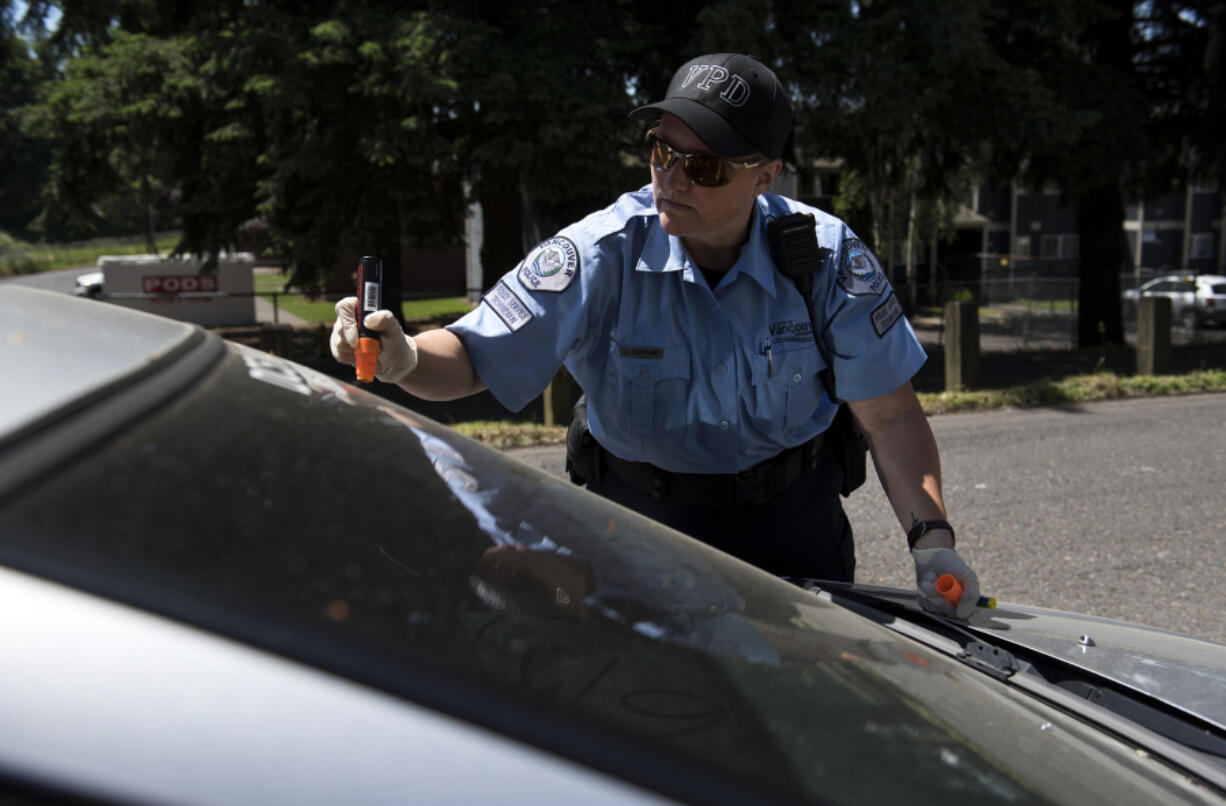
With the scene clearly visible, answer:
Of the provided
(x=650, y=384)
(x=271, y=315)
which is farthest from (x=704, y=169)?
(x=271, y=315)

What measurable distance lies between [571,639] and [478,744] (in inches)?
11.0

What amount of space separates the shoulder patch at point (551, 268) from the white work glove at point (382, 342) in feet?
1.22

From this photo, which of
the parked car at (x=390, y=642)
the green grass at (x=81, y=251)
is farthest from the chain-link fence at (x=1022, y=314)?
the green grass at (x=81, y=251)

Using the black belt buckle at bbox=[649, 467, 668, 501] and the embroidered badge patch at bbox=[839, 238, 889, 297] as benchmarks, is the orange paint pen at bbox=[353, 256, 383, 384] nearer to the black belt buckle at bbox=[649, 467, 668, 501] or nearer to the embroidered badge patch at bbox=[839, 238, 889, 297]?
the black belt buckle at bbox=[649, 467, 668, 501]

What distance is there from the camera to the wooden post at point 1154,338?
432 inches

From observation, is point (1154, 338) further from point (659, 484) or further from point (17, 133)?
point (17, 133)

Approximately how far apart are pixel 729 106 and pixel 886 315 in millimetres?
617

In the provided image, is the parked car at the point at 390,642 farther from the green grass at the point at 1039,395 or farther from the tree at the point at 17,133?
the tree at the point at 17,133

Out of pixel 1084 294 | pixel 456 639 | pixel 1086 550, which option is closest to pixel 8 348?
pixel 456 639

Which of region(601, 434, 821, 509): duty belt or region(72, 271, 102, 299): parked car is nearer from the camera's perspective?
region(601, 434, 821, 509): duty belt

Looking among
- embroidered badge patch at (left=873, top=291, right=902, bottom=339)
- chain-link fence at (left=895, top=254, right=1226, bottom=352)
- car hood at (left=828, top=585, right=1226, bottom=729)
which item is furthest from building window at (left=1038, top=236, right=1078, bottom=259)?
car hood at (left=828, top=585, right=1226, bottom=729)

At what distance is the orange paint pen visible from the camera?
5.68 feet

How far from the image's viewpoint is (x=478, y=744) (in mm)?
769

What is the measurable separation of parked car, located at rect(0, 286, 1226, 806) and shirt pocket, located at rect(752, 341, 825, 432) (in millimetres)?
742
